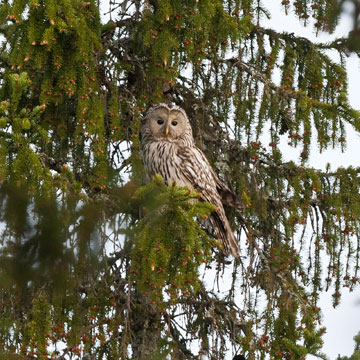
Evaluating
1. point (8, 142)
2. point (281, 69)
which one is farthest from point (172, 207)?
point (281, 69)

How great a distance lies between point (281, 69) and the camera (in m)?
6.25

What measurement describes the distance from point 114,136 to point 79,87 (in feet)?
1.67

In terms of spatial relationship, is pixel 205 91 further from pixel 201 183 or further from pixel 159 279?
pixel 159 279

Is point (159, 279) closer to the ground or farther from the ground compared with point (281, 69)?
closer to the ground

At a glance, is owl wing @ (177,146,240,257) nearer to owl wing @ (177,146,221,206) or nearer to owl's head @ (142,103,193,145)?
owl wing @ (177,146,221,206)

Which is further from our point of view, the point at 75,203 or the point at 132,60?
the point at 132,60

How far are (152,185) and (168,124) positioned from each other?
2.96 meters

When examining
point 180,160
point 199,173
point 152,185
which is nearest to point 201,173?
point 199,173

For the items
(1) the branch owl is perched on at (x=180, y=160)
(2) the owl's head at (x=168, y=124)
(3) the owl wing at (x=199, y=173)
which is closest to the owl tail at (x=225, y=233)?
(1) the branch owl is perched on at (x=180, y=160)

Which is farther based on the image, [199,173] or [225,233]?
[199,173]

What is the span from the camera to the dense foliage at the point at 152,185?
3395mm

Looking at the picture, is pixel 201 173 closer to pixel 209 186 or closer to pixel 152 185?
pixel 209 186

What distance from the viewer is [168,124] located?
640cm

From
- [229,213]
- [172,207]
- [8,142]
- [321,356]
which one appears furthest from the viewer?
[229,213]
